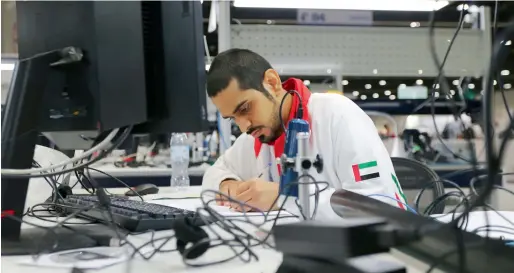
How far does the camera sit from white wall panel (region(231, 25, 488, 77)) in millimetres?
4781

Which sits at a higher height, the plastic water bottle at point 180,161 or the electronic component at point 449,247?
the electronic component at point 449,247

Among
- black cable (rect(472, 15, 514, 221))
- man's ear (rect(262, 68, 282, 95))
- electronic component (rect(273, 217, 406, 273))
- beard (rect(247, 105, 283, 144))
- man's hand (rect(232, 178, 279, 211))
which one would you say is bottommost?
man's hand (rect(232, 178, 279, 211))

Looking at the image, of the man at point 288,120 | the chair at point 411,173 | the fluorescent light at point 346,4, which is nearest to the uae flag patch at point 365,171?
the man at point 288,120

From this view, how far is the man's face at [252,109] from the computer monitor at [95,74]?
0.45 m

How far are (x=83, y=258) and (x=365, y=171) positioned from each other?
812 millimetres

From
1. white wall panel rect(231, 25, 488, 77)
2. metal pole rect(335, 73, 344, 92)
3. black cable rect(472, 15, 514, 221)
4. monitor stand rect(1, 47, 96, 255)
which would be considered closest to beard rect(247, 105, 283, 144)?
monitor stand rect(1, 47, 96, 255)

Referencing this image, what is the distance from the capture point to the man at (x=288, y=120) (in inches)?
50.9

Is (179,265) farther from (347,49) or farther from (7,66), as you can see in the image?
(347,49)

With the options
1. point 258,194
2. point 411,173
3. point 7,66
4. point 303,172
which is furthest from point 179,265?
point 411,173

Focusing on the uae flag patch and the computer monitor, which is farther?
the uae flag patch

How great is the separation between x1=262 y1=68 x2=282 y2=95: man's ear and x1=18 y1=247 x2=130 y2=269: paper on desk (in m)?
0.78

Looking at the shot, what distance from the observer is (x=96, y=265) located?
684mm

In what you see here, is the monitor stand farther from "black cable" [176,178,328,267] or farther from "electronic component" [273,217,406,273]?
"electronic component" [273,217,406,273]

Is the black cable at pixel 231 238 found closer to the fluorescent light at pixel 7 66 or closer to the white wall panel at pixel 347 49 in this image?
the fluorescent light at pixel 7 66
